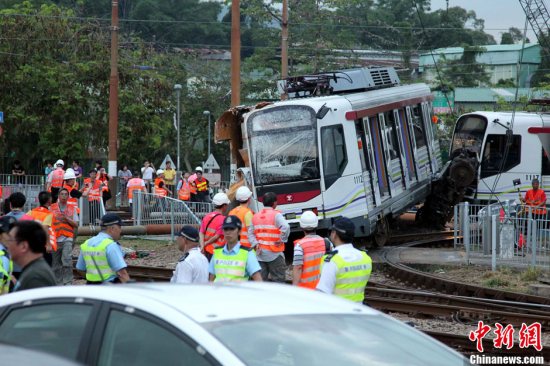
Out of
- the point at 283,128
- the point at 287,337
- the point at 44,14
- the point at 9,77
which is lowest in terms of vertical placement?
the point at 287,337

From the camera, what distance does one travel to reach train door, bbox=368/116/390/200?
22.3 m

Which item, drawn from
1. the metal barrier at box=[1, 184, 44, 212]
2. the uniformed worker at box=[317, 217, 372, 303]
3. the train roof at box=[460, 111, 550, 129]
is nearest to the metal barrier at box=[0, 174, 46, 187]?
the metal barrier at box=[1, 184, 44, 212]

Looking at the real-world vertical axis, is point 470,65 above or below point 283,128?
above

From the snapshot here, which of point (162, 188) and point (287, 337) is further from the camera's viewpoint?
point (162, 188)

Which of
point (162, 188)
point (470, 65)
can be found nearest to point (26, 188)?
point (162, 188)

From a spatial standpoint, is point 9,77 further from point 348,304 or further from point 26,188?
point 348,304

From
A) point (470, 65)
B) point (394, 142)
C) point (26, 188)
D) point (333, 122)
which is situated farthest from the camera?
point (470, 65)

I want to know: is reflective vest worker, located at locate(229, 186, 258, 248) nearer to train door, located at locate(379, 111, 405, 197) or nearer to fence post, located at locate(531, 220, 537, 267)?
fence post, located at locate(531, 220, 537, 267)

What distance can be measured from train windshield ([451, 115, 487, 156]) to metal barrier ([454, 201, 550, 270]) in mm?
8896

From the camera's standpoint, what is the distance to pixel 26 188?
96.4 feet

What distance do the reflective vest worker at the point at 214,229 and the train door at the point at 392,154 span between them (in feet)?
34.5

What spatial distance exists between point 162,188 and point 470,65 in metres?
54.6

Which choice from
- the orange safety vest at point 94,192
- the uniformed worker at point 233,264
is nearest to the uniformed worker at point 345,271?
the uniformed worker at point 233,264

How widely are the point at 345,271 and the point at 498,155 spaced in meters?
22.3
